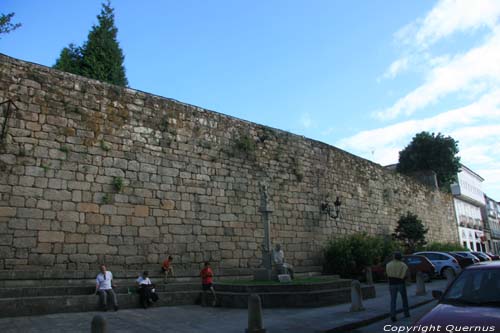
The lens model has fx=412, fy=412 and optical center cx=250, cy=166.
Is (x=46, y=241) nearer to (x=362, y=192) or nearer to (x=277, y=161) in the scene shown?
Result: (x=277, y=161)

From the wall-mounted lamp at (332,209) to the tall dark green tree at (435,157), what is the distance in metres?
23.9

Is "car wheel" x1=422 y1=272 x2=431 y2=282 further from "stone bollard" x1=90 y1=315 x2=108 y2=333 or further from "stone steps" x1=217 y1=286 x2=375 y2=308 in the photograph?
Result: "stone bollard" x1=90 y1=315 x2=108 y2=333

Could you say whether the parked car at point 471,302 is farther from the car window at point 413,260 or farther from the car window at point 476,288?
the car window at point 413,260

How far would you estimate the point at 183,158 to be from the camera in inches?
511

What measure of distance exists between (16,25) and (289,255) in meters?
11.3

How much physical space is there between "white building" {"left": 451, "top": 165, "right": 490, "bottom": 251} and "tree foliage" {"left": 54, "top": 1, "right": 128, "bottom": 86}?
2949 cm

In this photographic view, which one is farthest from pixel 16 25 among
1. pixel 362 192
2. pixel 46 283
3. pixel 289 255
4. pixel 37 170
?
pixel 362 192

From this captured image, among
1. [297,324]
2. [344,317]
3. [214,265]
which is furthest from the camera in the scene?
[214,265]

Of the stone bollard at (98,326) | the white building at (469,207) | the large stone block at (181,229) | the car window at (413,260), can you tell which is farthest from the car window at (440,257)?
the white building at (469,207)

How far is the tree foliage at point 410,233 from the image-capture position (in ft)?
75.2

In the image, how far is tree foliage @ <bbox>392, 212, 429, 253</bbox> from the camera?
22906 mm

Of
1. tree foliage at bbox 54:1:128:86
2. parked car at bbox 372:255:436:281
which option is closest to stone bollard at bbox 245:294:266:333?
parked car at bbox 372:255:436:281

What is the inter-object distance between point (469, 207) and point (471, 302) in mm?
45534

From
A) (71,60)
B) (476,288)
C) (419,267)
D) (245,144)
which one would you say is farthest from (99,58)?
(476,288)
